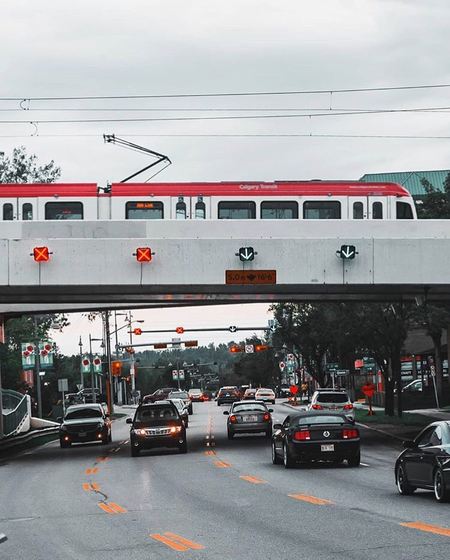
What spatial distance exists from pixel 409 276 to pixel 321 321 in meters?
46.8

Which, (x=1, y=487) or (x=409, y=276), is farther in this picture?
(x=409, y=276)

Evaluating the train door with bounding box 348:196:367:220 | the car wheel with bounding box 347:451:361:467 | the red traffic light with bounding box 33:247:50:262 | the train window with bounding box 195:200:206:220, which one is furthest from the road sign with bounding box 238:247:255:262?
the car wheel with bounding box 347:451:361:467

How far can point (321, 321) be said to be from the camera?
8025 cm

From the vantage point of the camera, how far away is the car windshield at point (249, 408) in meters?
43.4

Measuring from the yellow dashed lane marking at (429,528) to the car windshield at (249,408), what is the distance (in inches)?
1119

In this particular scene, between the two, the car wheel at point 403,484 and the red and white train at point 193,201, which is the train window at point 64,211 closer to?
the red and white train at point 193,201

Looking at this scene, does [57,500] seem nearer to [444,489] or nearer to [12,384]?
[444,489]

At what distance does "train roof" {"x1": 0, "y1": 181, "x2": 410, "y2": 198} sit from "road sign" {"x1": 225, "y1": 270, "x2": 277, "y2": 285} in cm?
275

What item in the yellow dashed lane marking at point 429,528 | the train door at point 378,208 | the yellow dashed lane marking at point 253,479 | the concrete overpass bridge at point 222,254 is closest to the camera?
the yellow dashed lane marking at point 429,528

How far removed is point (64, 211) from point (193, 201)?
3.86m

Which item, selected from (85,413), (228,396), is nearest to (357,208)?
(85,413)

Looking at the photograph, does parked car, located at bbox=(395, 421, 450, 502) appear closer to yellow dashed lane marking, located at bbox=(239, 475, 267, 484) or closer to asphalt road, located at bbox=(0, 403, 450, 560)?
asphalt road, located at bbox=(0, 403, 450, 560)

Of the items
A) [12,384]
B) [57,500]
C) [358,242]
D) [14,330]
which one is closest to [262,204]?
[358,242]

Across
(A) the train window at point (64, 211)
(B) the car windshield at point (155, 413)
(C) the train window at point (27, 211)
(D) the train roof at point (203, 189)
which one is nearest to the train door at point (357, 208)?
(D) the train roof at point (203, 189)
